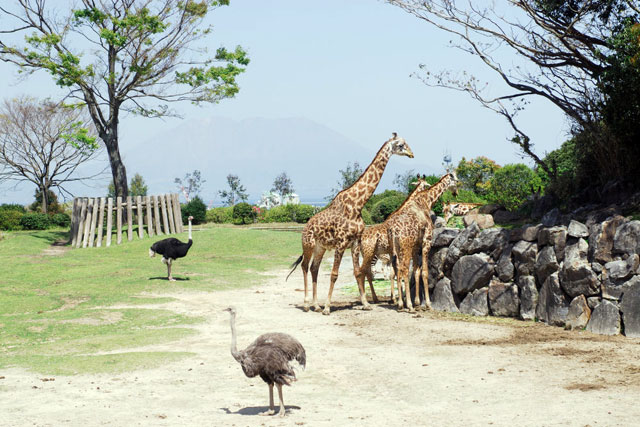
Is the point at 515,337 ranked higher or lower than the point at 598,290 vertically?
lower

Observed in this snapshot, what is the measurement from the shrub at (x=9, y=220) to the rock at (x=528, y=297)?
3786cm

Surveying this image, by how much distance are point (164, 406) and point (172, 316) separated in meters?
7.42

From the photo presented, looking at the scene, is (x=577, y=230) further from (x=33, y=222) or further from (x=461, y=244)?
(x=33, y=222)

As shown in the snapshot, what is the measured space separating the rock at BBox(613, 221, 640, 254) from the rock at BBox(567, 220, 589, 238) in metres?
0.69

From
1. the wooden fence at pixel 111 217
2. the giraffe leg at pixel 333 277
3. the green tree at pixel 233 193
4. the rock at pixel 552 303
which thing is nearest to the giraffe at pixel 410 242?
the giraffe leg at pixel 333 277

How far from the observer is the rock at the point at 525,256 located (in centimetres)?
1496

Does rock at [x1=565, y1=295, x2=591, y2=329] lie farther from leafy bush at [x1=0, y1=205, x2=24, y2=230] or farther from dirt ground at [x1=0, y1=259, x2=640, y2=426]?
leafy bush at [x1=0, y1=205, x2=24, y2=230]

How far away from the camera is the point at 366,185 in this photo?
17172 mm

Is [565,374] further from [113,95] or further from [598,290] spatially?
[113,95]

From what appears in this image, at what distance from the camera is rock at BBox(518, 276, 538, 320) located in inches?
588

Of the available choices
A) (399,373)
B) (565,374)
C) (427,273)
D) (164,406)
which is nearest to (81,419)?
(164,406)

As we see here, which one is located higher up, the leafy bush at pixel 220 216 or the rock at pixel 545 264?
the leafy bush at pixel 220 216

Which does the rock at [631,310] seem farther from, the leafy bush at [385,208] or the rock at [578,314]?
the leafy bush at [385,208]

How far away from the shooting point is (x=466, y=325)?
48.4ft
